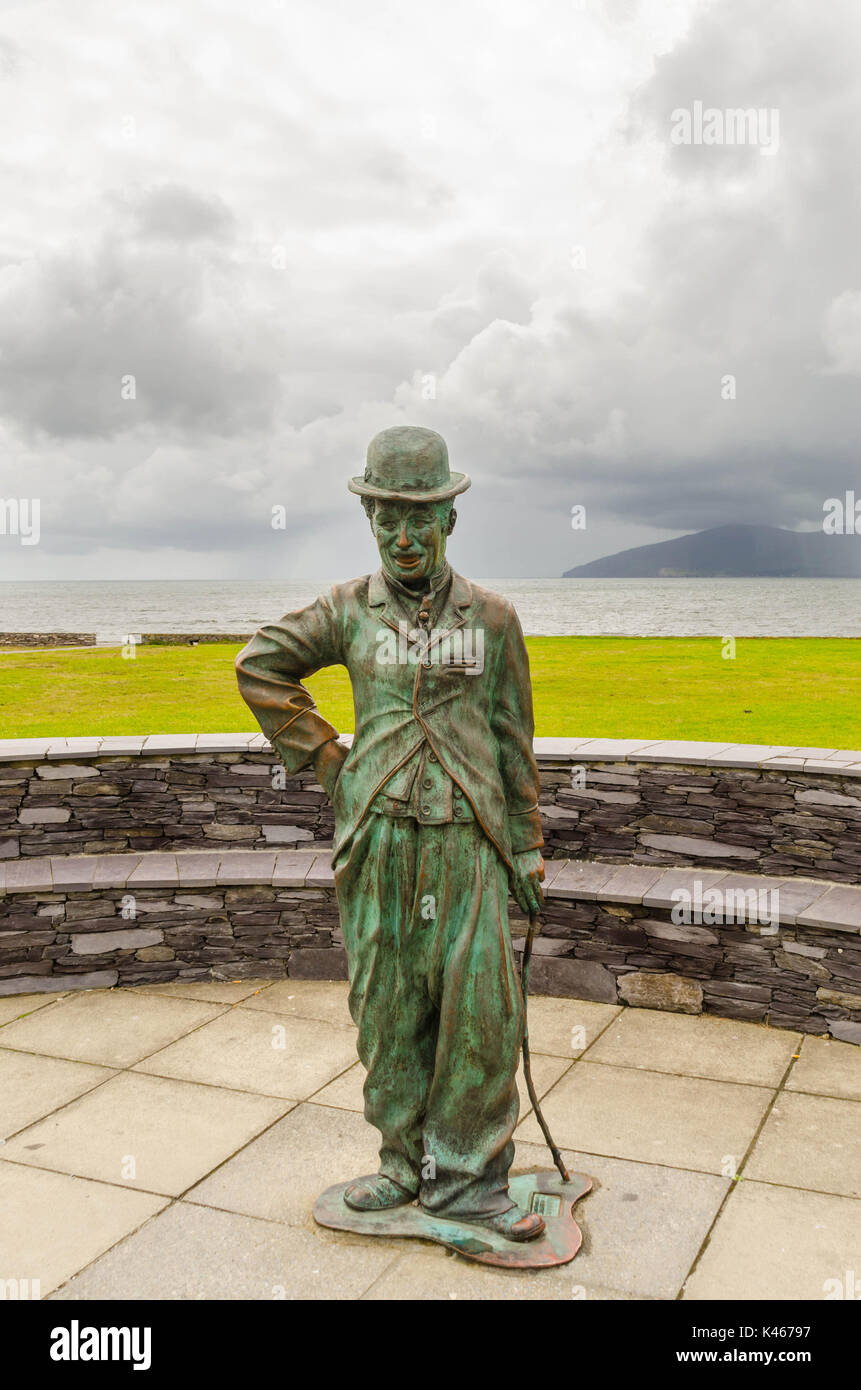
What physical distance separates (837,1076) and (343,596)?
3634 millimetres

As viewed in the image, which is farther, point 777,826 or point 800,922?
point 777,826

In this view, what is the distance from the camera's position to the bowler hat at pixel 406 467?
3.55m

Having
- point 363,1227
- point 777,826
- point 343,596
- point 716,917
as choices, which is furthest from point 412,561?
point 777,826

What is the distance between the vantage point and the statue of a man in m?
3.67

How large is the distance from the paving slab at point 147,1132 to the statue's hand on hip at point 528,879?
6.03ft

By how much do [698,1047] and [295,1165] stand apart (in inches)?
93.9

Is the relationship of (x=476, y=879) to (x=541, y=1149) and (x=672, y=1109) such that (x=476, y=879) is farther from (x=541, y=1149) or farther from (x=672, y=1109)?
(x=672, y=1109)

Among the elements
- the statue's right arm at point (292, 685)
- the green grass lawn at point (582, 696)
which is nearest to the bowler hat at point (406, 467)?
the statue's right arm at point (292, 685)

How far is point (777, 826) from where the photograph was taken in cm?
650

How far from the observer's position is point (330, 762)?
3.92m

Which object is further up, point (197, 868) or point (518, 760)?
point (518, 760)

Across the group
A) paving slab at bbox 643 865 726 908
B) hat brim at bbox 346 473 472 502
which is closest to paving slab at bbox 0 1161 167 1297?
hat brim at bbox 346 473 472 502

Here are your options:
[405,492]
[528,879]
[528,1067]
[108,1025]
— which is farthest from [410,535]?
[108,1025]

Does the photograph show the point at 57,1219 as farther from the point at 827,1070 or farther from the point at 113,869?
the point at 827,1070
